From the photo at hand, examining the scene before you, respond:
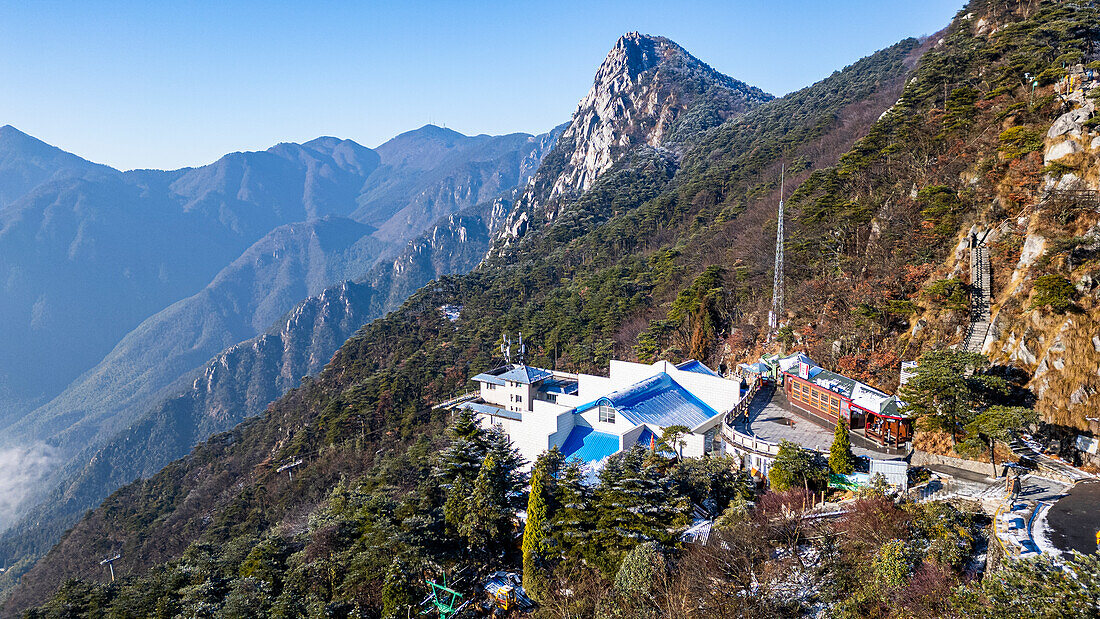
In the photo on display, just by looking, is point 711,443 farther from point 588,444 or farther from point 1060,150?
point 1060,150

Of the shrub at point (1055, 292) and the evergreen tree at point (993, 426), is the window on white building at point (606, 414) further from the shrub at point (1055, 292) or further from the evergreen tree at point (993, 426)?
the shrub at point (1055, 292)

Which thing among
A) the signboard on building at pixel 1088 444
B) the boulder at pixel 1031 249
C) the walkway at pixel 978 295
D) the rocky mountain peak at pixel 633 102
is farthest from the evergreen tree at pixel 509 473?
the rocky mountain peak at pixel 633 102

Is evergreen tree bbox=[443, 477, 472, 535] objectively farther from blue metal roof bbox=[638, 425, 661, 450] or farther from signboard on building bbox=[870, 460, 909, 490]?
signboard on building bbox=[870, 460, 909, 490]

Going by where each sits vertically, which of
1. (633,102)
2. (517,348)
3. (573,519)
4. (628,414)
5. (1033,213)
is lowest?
(573,519)

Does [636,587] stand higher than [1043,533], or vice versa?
[1043,533]

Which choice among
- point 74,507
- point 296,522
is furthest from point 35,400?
point 296,522

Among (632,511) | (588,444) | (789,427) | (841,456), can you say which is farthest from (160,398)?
(841,456)
